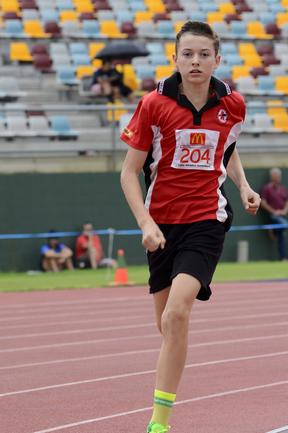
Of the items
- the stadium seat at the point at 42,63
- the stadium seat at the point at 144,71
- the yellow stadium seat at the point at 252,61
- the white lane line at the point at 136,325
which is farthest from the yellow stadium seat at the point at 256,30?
the white lane line at the point at 136,325

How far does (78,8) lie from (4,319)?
56.9 ft

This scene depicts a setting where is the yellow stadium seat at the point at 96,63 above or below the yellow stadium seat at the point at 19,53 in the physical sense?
below

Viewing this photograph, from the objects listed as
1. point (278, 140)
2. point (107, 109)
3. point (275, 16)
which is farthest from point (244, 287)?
point (275, 16)

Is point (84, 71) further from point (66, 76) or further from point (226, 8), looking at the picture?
point (226, 8)

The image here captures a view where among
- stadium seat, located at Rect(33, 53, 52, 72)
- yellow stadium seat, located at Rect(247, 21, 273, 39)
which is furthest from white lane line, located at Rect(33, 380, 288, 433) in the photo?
yellow stadium seat, located at Rect(247, 21, 273, 39)

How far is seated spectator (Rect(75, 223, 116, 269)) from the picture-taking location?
2277 centimetres

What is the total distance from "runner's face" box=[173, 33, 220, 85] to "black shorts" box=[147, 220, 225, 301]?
74cm

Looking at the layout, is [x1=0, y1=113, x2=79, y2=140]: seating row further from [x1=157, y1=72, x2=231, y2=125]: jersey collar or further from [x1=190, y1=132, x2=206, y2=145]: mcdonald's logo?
[x1=190, y1=132, x2=206, y2=145]: mcdonald's logo

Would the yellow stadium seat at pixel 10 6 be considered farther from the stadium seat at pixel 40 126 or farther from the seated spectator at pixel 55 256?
the seated spectator at pixel 55 256

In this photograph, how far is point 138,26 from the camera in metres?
30.2

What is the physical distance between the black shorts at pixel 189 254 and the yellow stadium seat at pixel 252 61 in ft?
80.1

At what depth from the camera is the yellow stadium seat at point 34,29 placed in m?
27.8

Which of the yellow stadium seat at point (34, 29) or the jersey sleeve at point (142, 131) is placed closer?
the jersey sleeve at point (142, 131)

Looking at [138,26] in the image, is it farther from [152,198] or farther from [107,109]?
[152,198]
